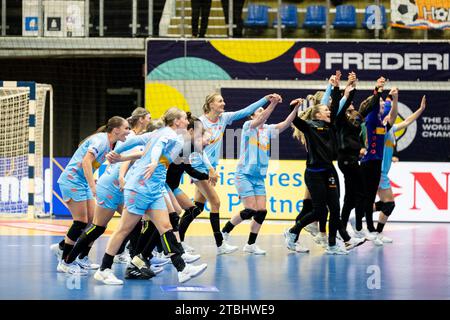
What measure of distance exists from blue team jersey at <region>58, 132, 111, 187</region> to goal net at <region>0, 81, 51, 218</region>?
823 cm

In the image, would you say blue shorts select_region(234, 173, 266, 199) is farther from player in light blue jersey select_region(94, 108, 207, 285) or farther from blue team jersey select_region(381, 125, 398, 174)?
player in light blue jersey select_region(94, 108, 207, 285)

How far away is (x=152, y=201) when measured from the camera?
9.28m

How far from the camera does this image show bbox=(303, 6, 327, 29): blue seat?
904 inches

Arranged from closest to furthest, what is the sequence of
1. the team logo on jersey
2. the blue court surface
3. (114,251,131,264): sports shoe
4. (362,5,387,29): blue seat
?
the blue court surface < (114,251,131,264): sports shoe < the team logo on jersey < (362,5,387,29): blue seat

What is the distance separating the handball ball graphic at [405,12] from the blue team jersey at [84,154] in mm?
13270

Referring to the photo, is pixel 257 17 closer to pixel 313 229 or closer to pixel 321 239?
pixel 313 229

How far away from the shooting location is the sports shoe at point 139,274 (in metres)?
9.91

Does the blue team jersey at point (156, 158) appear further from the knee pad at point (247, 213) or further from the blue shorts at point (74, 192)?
the knee pad at point (247, 213)

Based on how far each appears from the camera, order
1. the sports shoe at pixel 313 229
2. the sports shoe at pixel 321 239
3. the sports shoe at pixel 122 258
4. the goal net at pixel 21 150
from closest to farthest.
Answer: the sports shoe at pixel 122 258 < the sports shoe at pixel 321 239 < the sports shoe at pixel 313 229 < the goal net at pixel 21 150

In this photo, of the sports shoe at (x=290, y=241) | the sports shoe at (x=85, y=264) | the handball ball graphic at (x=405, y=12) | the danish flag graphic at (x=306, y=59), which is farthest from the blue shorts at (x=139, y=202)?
the handball ball graphic at (x=405, y=12)

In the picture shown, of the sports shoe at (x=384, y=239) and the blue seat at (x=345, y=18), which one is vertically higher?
the blue seat at (x=345, y=18)

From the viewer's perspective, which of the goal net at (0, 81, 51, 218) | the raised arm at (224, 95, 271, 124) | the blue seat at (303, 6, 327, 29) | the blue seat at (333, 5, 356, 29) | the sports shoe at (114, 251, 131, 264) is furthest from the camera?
the blue seat at (303, 6, 327, 29)

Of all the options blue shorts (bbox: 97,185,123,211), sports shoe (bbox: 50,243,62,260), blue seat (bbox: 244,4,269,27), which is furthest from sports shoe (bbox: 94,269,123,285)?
blue seat (bbox: 244,4,269,27)

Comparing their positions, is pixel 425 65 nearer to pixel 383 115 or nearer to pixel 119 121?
pixel 383 115
